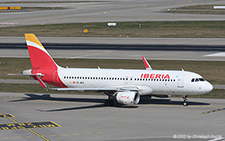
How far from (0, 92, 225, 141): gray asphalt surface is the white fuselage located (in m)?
2.15

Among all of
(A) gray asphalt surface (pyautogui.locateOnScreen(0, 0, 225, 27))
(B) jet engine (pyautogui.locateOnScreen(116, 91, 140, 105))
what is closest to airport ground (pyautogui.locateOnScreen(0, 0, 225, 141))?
(B) jet engine (pyautogui.locateOnScreen(116, 91, 140, 105))

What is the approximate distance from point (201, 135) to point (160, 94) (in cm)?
1529

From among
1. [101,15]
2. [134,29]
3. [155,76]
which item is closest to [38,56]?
[155,76]

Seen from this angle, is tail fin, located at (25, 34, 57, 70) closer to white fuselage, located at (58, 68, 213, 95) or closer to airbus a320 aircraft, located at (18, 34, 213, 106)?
airbus a320 aircraft, located at (18, 34, 213, 106)

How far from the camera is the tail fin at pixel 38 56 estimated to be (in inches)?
2323

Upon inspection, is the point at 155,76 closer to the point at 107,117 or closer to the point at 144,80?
the point at 144,80

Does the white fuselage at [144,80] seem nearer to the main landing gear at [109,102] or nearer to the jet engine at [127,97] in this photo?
the main landing gear at [109,102]

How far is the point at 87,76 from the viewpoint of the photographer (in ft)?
187

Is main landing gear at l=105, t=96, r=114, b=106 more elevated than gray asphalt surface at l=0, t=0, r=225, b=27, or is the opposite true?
gray asphalt surface at l=0, t=0, r=225, b=27

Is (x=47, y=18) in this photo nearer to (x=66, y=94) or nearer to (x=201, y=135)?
(x=66, y=94)

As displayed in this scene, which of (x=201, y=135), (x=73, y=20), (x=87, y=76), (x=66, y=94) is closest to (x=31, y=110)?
(x=87, y=76)

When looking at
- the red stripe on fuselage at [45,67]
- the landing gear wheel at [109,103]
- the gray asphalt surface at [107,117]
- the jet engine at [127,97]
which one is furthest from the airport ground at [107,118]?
the red stripe on fuselage at [45,67]

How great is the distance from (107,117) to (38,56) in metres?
14.9

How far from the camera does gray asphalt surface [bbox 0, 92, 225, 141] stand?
41312mm
